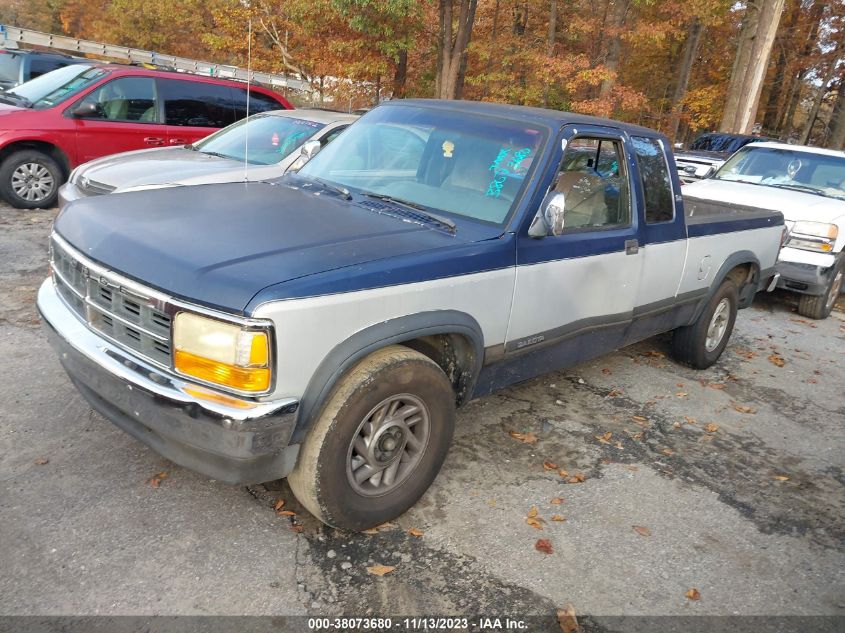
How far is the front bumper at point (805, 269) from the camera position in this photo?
7.63m

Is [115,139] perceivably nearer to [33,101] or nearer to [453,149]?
[33,101]

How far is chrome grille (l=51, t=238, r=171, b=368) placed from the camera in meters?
2.67

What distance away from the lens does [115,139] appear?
882cm

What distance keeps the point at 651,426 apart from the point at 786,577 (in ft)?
5.28

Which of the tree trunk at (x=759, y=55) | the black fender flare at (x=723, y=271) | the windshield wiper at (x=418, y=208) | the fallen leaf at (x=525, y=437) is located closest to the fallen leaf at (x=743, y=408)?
the black fender flare at (x=723, y=271)

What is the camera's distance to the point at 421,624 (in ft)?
8.66

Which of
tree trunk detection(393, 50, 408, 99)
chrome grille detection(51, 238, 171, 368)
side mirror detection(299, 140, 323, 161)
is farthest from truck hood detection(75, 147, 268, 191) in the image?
tree trunk detection(393, 50, 408, 99)

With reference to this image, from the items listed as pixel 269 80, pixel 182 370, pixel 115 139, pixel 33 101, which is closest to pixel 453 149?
pixel 182 370

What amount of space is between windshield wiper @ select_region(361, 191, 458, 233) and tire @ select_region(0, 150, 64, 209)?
6098 mm

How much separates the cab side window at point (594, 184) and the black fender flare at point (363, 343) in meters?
1.11

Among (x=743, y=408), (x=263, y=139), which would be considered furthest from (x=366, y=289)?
(x=263, y=139)

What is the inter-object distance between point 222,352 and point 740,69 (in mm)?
22518

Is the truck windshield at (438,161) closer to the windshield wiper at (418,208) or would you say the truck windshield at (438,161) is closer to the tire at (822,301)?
the windshield wiper at (418,208)

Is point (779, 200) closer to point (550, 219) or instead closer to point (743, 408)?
point (743, 408)
